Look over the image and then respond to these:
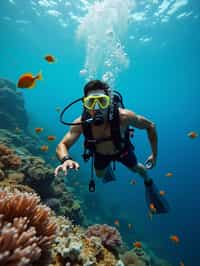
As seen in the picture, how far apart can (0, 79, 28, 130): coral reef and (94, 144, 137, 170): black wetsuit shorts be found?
15677 millimetres

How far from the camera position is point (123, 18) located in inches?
1006

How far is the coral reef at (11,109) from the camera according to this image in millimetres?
19875

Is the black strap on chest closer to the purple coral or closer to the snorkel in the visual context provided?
the snorkel

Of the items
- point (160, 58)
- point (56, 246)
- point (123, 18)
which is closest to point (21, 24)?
point (123, 18)

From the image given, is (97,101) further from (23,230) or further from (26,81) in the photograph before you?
(23,230)

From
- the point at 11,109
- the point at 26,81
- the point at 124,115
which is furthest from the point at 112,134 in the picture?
the point at 11,109

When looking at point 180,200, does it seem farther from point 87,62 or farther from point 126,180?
point 87,62

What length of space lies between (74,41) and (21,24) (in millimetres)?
8145

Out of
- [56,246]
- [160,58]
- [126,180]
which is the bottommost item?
[56,246]

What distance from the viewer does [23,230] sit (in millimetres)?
1877

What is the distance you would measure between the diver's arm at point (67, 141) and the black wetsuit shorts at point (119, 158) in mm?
1205

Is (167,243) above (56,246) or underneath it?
underneath

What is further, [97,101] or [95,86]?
[95,86]

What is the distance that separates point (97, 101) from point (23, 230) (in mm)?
3179
